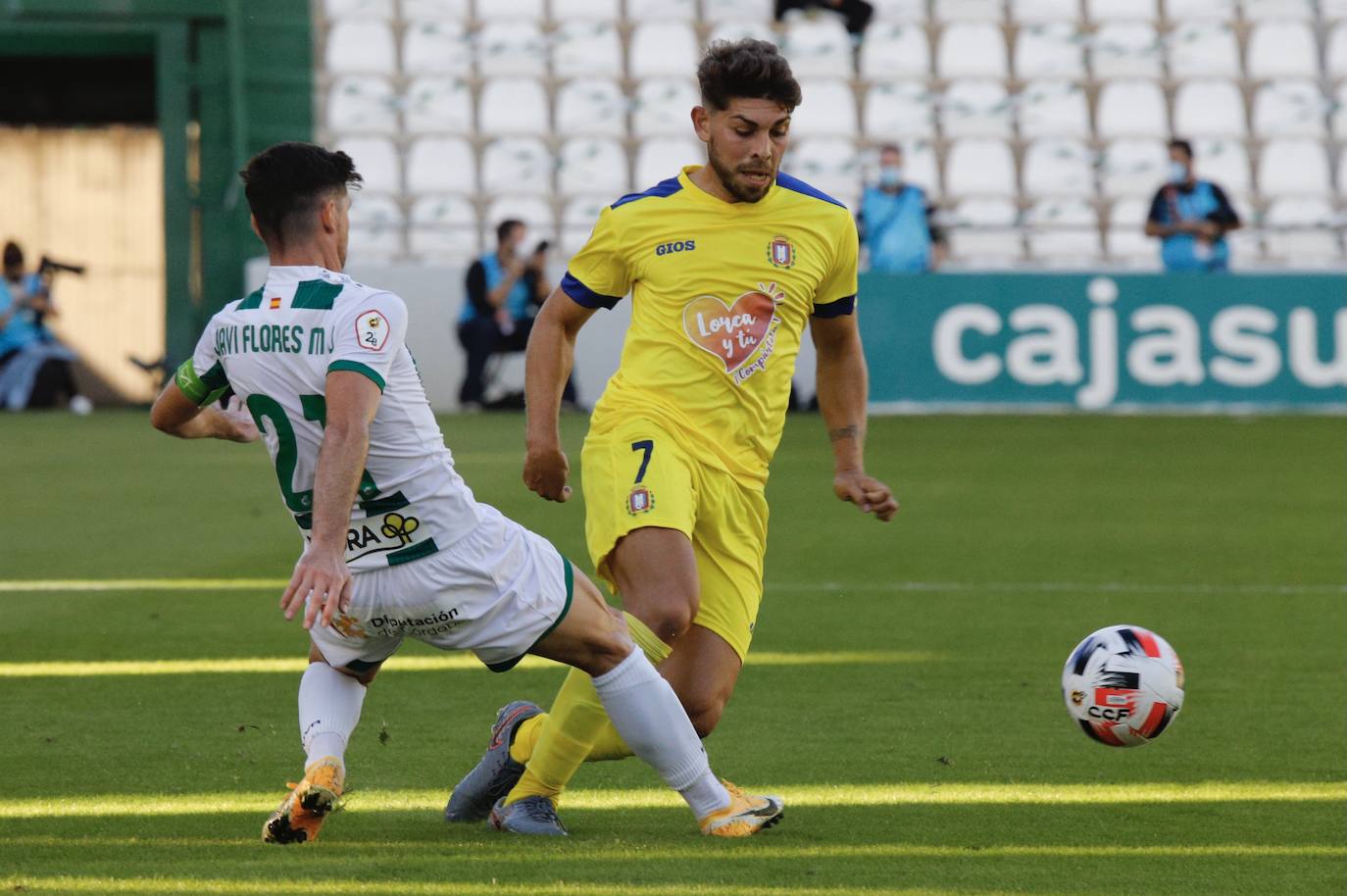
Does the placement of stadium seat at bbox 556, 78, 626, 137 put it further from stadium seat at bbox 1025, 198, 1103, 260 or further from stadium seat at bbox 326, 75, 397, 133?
stadium seat at bbox 1025, 198, 1103, 260

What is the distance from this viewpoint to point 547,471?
455cm

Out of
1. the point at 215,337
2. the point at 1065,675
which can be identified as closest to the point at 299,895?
the point at 215,337

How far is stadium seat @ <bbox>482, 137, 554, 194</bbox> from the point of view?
21.8m

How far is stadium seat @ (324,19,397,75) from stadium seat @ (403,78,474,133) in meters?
0.40

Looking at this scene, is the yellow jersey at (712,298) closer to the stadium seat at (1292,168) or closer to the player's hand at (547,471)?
the player's hand at (547,471)

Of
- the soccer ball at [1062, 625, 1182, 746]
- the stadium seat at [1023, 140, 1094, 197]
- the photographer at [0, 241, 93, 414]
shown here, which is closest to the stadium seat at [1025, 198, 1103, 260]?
the stadium seat at [1023, 140, 1094, 197]

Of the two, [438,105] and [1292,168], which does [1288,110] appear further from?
[438,105]

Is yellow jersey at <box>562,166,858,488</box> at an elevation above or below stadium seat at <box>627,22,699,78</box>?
below

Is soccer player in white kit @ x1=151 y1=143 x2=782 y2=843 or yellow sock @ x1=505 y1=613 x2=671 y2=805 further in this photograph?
yellow sock @ x1=505 y1=613 x2=671 y2=805

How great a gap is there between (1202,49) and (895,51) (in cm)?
340

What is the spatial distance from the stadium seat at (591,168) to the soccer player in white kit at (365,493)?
58.2 ft

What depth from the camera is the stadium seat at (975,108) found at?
72.5 feet

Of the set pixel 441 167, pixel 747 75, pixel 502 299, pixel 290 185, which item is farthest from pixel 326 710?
pixel 441 167

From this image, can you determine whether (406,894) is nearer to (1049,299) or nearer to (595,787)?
(595,787)
